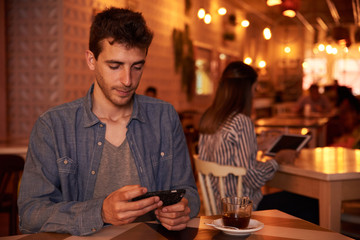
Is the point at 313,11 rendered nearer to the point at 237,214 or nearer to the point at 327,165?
the point at 327,165

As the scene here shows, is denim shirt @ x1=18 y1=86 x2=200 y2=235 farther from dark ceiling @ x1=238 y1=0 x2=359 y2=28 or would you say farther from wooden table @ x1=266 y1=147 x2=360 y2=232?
dark ceiling @ x1=238 y1=0 x2=359 y2=28

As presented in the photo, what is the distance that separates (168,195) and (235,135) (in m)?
1.54

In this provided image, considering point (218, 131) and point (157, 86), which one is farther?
point (157, 86)

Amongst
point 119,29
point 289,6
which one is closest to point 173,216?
point 119,29

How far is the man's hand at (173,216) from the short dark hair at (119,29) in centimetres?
64

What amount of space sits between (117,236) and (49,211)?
0.28 metres

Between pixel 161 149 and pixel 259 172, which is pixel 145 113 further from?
pixel 259 172

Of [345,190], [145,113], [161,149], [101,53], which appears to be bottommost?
[345,190]

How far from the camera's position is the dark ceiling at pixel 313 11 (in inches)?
478

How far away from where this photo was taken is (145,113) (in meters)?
1.96

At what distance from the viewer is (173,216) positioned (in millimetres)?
1506

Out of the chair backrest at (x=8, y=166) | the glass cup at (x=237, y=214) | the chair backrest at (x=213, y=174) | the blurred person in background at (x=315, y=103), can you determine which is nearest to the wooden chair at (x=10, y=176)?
the chair backrest at (x=8, y=166)

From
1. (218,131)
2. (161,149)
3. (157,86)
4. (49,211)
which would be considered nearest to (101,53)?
(161,149)

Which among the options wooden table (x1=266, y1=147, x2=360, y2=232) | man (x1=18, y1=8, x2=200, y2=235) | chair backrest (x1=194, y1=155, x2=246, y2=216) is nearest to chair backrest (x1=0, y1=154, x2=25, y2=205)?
chair backrest (x1=194, y1=155, x2=246, y2=216)
